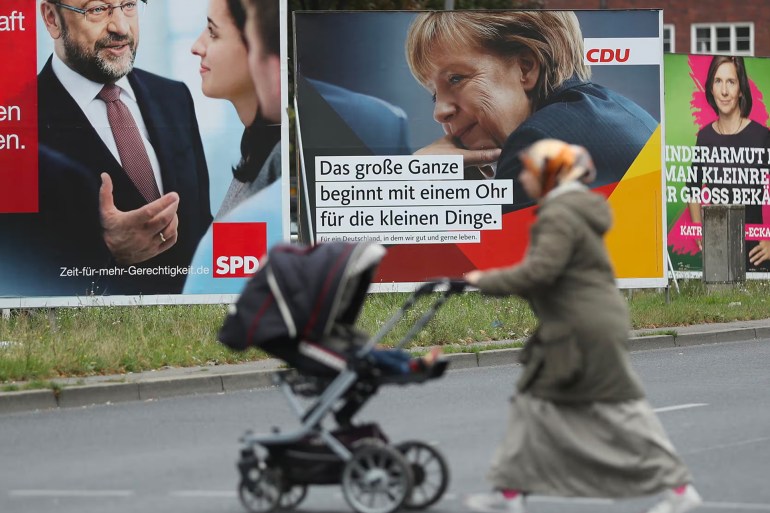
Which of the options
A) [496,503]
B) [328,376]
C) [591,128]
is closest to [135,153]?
[591,128]

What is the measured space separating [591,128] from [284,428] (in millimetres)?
9796

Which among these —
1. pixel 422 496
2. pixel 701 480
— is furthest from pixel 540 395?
pixel 701 480

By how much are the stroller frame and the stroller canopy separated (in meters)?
0.13

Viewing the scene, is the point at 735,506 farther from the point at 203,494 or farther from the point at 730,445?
the point at 203,494

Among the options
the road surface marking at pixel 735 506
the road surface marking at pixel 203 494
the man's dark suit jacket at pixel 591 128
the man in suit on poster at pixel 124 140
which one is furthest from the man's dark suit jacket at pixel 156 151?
the road surface marking at pixel 735 506

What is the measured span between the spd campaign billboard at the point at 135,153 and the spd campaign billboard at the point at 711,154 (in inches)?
393

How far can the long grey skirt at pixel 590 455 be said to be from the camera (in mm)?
6730

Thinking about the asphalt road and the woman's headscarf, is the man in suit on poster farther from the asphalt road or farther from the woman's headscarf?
the woman's headscarf

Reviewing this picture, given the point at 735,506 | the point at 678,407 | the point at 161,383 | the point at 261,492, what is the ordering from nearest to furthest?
the point at 261,492
the point at 735,506
the point at 678,407
the point at 161,383

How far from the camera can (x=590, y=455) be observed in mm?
6711

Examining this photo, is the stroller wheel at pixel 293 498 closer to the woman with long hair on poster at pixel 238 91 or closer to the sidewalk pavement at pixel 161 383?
the sidewalk pavement at pixel 161 383

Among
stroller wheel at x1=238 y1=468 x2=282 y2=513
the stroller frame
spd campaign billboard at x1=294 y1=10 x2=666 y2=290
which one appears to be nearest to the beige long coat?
the stroller frame

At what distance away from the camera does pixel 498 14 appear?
63.2 feet

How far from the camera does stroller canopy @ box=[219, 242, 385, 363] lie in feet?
23.2
